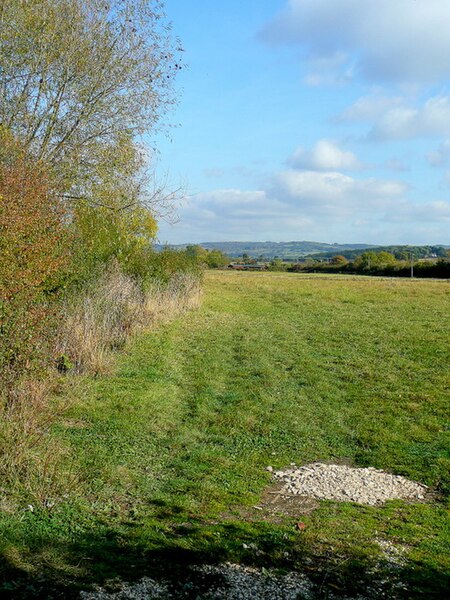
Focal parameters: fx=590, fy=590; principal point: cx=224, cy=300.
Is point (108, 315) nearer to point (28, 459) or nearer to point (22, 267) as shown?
point (22, 267)

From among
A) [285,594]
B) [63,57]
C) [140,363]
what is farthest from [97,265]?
[285,594]

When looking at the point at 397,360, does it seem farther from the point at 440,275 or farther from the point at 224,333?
the point at 440,275

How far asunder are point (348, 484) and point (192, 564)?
9.13 feet

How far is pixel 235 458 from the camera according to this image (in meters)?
7.96

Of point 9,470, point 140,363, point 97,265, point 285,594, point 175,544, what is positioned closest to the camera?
point 285,594

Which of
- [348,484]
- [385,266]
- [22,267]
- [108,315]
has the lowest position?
[348,484]

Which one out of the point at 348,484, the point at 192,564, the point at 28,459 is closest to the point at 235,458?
the point at 348,484

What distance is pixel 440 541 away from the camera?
5.61 m

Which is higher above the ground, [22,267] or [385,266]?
[22,267]

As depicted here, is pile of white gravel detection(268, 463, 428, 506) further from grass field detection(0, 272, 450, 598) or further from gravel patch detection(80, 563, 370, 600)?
gravel patch detection(80, 563, 370, 600)

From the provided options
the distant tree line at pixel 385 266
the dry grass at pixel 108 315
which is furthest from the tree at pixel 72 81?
the distant tree line at pixel 385 266

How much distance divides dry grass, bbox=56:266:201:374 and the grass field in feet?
2.09

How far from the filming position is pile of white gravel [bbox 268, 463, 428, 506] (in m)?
6.76

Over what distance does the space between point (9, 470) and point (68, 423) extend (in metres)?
2.64
